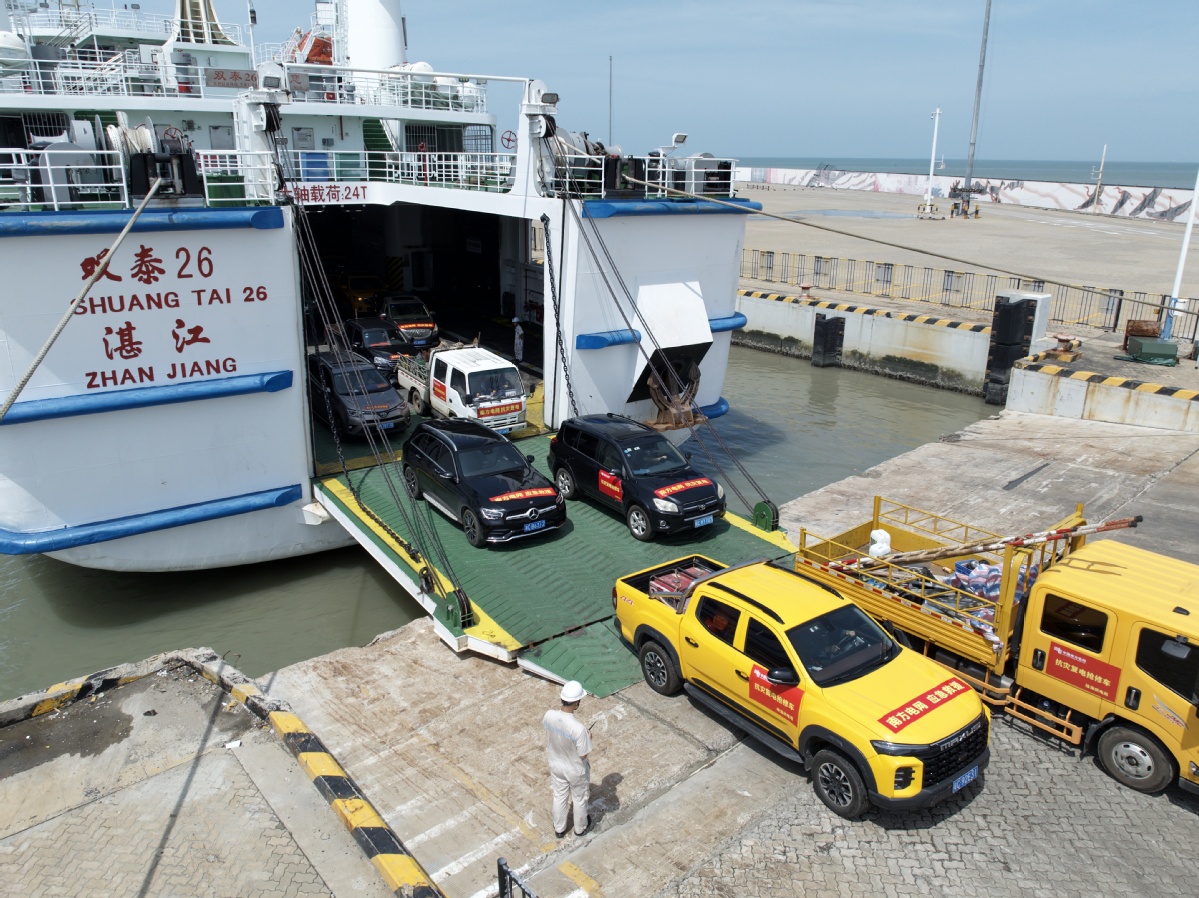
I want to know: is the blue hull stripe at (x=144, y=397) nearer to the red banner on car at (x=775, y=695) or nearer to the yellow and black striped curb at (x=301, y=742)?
the yellow and black striped curb at (x=301, y=742)

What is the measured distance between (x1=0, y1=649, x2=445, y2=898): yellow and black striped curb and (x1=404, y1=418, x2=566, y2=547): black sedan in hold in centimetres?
396

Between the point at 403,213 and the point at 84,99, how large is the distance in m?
9.89

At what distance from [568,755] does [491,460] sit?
258 inches

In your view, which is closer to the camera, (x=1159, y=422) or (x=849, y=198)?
(x=1159, y=422)

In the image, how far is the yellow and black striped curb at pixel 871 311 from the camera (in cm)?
2617

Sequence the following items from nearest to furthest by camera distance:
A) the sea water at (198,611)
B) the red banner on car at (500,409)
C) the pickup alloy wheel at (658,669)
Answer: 1. the pickup alloy wheel at (658,669)
2. the sea water at (198,611)
3. the red banner on car at (500,409)

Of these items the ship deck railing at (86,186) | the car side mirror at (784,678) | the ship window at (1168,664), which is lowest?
the car side mirror at (784,678)

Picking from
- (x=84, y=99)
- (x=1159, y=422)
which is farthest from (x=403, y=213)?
(x=1159, y=422)

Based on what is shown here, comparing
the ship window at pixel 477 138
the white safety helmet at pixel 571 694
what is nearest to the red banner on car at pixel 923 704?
the white safety helmet at pixel 571 694

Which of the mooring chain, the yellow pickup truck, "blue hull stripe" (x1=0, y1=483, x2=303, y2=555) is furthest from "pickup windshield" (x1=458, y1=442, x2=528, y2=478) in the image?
the yellow pickup truck

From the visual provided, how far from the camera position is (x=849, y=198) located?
8475 centimetres

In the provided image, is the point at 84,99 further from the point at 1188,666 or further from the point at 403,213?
the point at 1188,666

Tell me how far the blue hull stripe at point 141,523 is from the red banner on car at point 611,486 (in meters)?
4.72

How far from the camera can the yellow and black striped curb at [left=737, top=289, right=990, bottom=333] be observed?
26172mm
